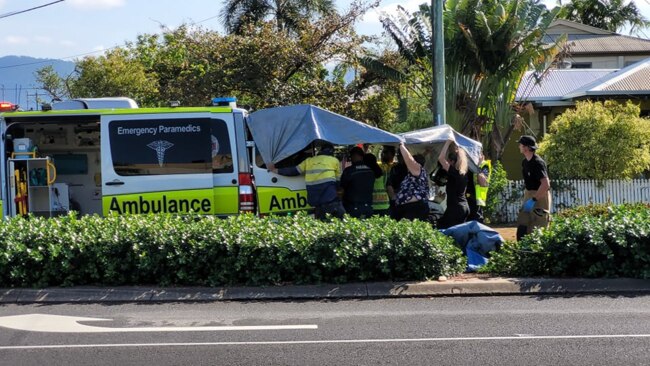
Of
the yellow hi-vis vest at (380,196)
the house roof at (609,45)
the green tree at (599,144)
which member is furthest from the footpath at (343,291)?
the house roof at (609,45)

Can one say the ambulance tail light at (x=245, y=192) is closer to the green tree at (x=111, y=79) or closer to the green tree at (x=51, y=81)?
the green tree at (x=111, y=79)

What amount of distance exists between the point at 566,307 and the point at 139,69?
18.1m

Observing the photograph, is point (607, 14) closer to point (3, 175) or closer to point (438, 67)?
point (438, 67)

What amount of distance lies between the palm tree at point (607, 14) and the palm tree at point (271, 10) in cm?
2414

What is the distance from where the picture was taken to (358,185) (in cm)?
1097

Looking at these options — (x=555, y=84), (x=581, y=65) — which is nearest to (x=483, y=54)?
(x=555, y=84)

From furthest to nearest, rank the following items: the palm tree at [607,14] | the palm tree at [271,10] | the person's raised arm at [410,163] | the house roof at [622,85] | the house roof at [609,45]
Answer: the palm tree at [607,14]
the house roof at [609,45]
the palm tree at [271,10]
the house roof at [622,85]
the person's raised arm at [410,163]

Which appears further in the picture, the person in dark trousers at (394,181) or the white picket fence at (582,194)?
the white picket fence at (582,194)

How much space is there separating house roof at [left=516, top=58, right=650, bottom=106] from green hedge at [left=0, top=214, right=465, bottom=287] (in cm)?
1164

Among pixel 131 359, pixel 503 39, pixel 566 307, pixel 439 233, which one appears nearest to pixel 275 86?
pixel 503 39

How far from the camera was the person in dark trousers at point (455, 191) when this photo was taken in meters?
10.8

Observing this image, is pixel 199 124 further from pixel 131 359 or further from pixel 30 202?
pixel 131 359

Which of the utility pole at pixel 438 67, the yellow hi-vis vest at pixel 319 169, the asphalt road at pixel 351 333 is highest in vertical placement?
the utility pole at pixel 438 67

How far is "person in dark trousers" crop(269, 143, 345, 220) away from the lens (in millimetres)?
10445
